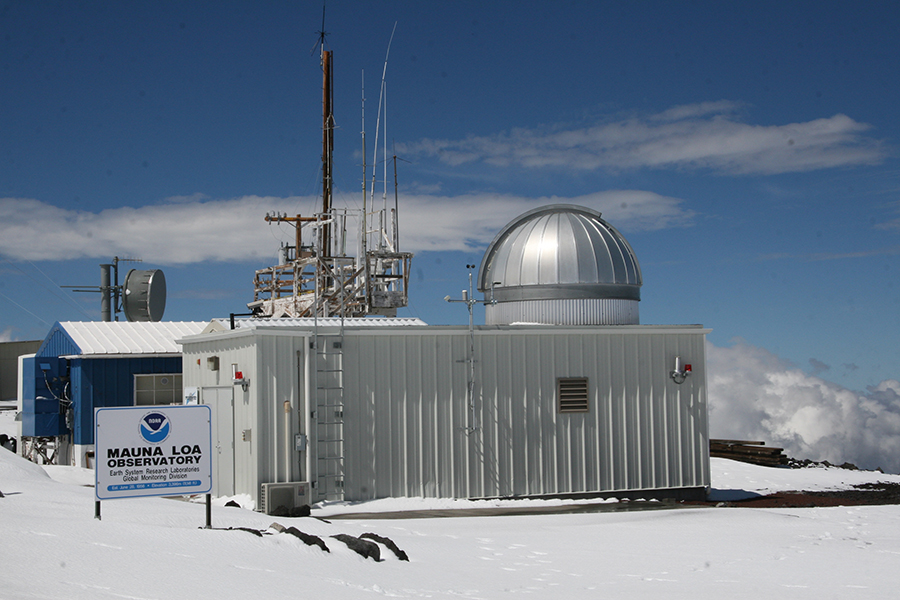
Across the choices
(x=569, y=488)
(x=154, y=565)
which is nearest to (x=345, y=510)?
(x=569, y=488)

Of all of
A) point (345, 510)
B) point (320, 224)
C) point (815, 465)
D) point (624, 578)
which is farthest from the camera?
point (320, 224)

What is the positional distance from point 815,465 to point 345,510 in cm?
1855

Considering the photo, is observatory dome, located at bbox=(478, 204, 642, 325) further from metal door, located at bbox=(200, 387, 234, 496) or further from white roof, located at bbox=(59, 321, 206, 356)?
white roof, located at bbox=(59, 321, 206, 356)

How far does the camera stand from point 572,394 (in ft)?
55.4

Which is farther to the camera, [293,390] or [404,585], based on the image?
[293,390]

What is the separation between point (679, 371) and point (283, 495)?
836 cm

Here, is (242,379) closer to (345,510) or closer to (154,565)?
(345,510)

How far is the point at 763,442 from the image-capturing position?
2733 centimetres

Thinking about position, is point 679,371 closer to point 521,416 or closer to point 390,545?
point 521,416

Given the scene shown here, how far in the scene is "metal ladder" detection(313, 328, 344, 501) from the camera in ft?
50.2

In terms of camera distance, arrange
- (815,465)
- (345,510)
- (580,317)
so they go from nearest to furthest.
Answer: (345,510) < (580,317) < (815,465)

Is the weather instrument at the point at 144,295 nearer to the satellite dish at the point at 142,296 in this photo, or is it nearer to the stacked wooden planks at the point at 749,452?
the satellite dish at the point at 142,296

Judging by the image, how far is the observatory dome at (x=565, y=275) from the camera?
18.5 meters

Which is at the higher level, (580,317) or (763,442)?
(580,317)
